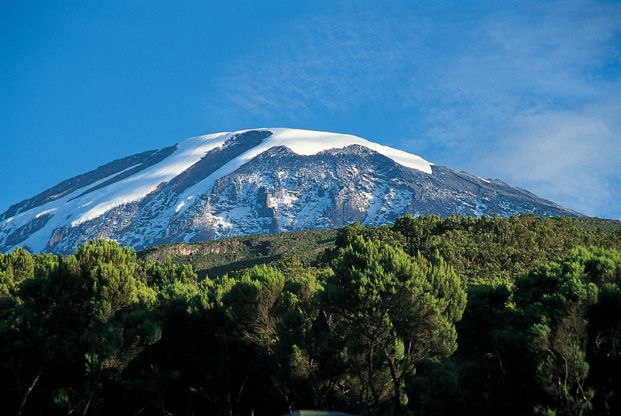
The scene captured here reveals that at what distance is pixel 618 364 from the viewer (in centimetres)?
2169

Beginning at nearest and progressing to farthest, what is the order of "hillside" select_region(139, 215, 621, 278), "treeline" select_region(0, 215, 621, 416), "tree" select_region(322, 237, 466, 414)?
"treeline" select_region(0, 215, 621, 416) → "tree" select_region(322, 237, 466, 414) → "hillside" select_region(139, 215, 621, 278)

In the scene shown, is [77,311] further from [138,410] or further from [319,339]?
[319,339]

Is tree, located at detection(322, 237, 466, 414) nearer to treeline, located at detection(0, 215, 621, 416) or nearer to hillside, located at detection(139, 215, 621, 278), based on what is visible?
treeline, located at detection(0, 215, 621, 416)

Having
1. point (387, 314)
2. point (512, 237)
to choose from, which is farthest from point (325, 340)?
point (512, 237)

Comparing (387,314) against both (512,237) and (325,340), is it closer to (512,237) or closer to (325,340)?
(325,340)

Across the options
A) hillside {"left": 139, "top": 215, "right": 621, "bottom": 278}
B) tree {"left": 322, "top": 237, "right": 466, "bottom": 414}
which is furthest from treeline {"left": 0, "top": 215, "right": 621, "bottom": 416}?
hillside {"left": 139, "top": 215, "right": 621, "bottom": 278}

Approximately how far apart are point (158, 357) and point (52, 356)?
500 cm

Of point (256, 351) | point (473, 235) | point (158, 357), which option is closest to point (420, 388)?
point (256, 351)

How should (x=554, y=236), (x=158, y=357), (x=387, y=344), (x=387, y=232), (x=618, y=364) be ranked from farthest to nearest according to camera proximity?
(x=387, y=232)
(x=554, y=236)
(x=158, y=357)
(x=387, y=344)
(x=618, y=364)

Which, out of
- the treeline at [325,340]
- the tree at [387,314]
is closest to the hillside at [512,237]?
the treeline at [325,340]

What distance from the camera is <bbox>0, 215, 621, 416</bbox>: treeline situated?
22.4 metres

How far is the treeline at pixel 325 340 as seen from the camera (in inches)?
882

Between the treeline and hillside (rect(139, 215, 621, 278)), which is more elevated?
hillside (rect(139, 215, 621, 278))

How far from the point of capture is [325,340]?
26062mm
